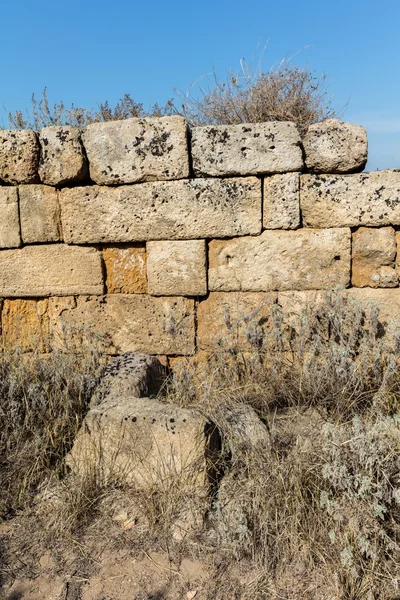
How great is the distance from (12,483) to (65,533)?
0.51 metres

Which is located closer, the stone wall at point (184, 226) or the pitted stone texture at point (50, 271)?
the stone wall at point (184, 226)

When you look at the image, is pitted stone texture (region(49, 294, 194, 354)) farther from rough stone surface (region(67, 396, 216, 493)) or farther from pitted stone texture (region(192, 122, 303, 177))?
rough stone surface (region(67, 396, 216, 493))

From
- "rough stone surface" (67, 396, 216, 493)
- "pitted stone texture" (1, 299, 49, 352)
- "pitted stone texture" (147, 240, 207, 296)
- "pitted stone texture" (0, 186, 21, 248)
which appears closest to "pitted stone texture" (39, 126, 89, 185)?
"pitted stone texture" (0, 186, 21, 248)

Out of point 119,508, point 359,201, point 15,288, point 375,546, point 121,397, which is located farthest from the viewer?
point 15,288

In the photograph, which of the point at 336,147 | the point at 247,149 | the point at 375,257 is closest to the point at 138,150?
the point at 247,149

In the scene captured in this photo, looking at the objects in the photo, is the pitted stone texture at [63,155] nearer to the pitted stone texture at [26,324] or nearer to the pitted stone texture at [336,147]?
the pitted stone texture at [26,324]

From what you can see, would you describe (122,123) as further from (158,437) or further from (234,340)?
(158,437)

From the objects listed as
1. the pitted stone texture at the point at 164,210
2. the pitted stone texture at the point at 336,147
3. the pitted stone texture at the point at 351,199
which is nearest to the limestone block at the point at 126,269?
the pitted stone texture at the point at 164,210

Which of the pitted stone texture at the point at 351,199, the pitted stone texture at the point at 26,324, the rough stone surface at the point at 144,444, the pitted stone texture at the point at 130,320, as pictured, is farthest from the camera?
the pitted stone texture at the point at 26,324

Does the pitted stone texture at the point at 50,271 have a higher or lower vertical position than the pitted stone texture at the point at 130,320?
higher

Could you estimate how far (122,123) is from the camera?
4.37 meters

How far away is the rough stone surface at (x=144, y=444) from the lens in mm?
3055

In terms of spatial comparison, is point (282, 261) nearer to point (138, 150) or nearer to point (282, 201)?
point (282, 201)

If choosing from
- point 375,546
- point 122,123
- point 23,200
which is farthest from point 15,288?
point 375,546
